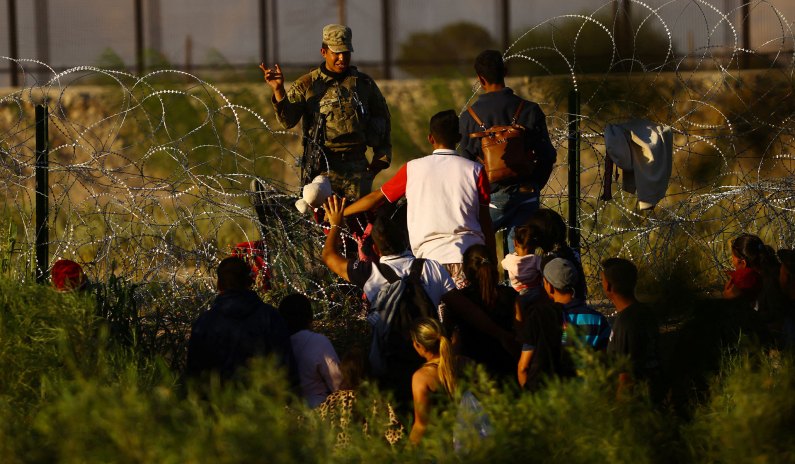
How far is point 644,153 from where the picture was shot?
7637 mm

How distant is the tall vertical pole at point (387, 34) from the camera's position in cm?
1310

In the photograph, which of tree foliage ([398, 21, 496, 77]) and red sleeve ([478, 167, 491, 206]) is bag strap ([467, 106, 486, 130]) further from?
tree foliage ([398, 21, 496, 77])

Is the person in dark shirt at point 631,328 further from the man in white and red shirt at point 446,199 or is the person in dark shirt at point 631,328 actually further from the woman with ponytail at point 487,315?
the man in white and red shirt at point 446,199

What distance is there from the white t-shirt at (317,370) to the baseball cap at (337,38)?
2.39 metres

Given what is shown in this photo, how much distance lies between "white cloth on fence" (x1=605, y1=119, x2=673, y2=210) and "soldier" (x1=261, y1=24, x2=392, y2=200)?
122cm

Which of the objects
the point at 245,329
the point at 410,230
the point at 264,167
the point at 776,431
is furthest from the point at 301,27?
the point at 776,431

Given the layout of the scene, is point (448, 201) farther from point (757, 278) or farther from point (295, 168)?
point (295, 168)

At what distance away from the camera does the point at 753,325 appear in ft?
17.5

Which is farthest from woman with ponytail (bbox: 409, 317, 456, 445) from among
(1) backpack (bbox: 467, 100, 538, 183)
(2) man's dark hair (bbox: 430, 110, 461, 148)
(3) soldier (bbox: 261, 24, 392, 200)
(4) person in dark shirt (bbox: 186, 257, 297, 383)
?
(3) soldier (bbox: 261, 24, 392, 200)

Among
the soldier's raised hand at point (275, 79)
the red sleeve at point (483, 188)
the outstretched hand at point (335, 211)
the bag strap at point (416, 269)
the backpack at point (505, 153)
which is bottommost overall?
the bag strap at point (416, 269)

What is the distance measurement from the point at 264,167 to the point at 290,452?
8.94m

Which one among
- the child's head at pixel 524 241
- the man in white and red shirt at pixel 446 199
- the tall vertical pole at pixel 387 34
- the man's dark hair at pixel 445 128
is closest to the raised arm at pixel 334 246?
the man in white and red shirt at pixel 446 199

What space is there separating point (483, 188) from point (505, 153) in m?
0.55

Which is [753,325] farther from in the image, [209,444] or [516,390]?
[209,444]
